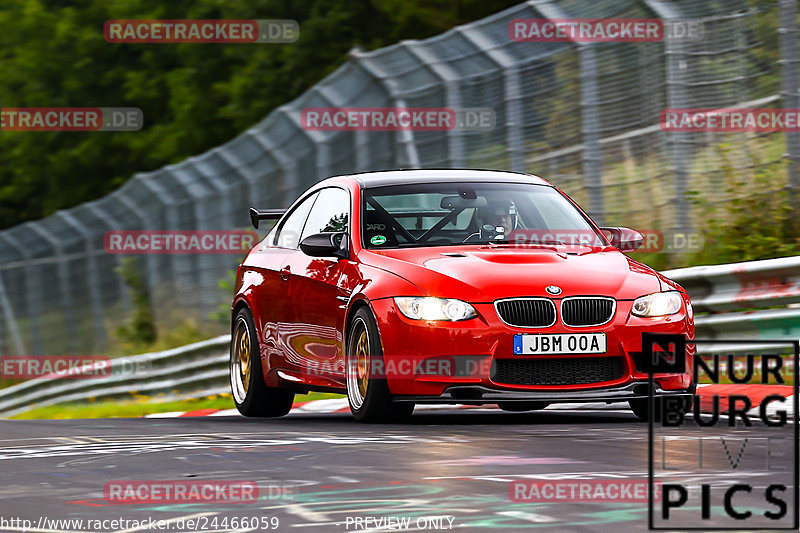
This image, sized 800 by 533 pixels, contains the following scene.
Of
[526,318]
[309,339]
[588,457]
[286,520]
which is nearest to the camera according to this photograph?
[286,520]

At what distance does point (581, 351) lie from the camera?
391 inches

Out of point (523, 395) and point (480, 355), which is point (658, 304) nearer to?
point (523, 395)

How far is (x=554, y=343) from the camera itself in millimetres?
9891

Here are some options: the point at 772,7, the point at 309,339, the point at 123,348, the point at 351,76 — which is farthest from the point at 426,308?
the point at 123,348

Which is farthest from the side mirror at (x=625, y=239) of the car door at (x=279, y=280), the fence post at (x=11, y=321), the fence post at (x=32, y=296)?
the fence post at (x=11, y=321)

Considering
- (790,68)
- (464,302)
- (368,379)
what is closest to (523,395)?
(464,302)

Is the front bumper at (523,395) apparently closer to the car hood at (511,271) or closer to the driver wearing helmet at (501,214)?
the car hood at (511,271)

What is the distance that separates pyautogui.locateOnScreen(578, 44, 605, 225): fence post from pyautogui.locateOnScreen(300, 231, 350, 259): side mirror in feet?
19.2

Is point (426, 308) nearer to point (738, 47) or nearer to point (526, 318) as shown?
point (526, 318)

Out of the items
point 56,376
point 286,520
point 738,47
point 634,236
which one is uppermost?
point 738,47

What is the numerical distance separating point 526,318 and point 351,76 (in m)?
10.4

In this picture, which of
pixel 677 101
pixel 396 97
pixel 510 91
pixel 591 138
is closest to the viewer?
pixel 677 101

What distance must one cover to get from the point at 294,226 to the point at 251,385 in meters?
1.17

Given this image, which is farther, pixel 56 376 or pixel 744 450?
pixel 56 376
